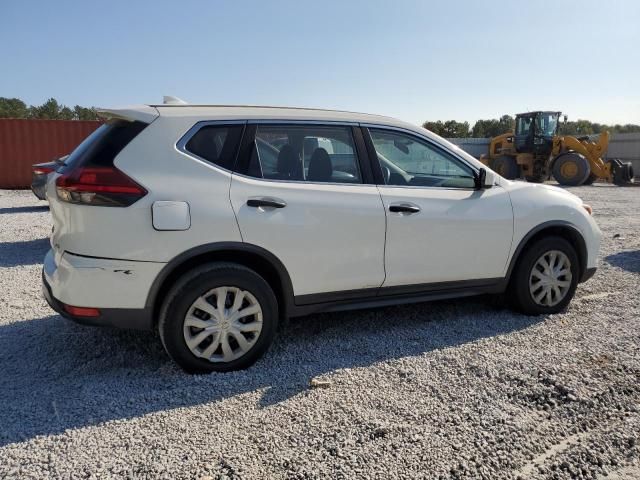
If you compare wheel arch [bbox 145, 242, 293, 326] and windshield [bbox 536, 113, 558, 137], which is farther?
windshield [bbox 536, 113, 558, 137]

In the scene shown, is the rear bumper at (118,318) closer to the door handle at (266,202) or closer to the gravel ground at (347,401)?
the gravel ground at (347,401)

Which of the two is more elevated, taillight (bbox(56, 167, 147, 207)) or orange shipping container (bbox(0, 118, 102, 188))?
orange shipping container (bbox(0, 118, 102, 188))

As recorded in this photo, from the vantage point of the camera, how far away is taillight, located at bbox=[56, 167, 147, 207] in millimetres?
3023

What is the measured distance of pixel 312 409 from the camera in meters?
2.96

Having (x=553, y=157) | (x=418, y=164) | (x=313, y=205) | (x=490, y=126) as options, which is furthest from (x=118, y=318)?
(x=490, y=126)

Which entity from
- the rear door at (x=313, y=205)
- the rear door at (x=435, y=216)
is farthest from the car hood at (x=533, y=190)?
the rear door at (x=313, y=205)

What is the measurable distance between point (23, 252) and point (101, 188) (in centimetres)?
516

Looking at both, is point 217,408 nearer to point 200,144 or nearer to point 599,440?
point 200,144

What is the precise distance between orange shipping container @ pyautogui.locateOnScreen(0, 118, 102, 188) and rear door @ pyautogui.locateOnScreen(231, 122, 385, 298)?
648 inches

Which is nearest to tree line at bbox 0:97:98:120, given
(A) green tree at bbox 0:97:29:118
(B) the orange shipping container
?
(A) green tree at bbox 0:97:29:118

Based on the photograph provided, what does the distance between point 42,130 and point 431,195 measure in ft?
58.9

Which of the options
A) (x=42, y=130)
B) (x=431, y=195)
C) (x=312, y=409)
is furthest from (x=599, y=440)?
(x=42, y=130)

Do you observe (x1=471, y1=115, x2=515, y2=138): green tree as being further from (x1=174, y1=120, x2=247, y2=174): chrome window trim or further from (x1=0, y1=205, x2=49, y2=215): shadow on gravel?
(x1=174, y1=120, x2=247, y2=174): chrome window trim

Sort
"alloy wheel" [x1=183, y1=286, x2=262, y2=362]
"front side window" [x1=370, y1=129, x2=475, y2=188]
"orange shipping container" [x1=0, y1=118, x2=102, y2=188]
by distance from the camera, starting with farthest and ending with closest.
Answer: "orange shipping container" [x1=0, y1=118, x2=102, y2=188] < "front side window" [x1=370, y1=129, x2=475, y2=188] < "alloy wheel" [x1=183, y1=286, x2=262, y2=362]
